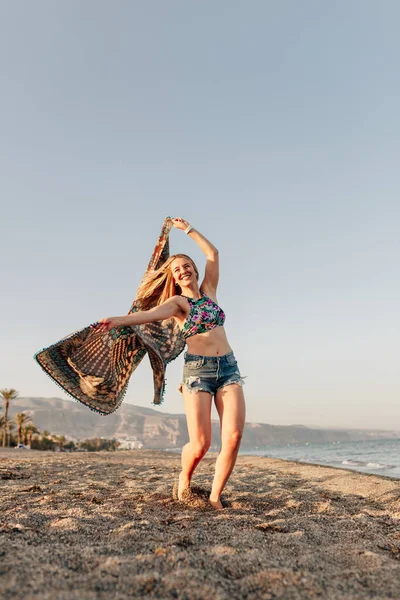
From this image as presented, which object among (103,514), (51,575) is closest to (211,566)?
(51,575)

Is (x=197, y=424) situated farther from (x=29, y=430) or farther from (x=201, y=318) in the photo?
(x=29, y=430)

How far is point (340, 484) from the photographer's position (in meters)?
7.73

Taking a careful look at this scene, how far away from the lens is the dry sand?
→ 229 cm

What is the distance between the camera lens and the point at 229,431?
4680 millimetres

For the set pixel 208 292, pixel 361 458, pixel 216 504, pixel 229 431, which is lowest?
pixel 361 458

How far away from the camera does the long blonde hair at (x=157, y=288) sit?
18.1 ft

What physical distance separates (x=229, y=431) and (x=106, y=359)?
1765 mm

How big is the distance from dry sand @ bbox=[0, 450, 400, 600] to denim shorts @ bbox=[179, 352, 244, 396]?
120 centimetres

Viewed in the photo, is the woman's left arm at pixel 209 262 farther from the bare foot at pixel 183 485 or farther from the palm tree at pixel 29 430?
the palm tree at pixel 29 430

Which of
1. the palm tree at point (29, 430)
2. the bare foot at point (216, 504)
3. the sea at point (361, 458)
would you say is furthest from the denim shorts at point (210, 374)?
the palm tree at point (29, 430)

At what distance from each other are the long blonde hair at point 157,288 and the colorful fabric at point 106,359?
1.10ft

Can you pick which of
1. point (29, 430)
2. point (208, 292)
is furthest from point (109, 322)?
point (29, 430)

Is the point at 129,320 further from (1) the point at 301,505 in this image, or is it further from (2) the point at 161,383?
(1) the point at 301,505

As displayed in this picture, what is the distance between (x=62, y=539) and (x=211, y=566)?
1.26 m
